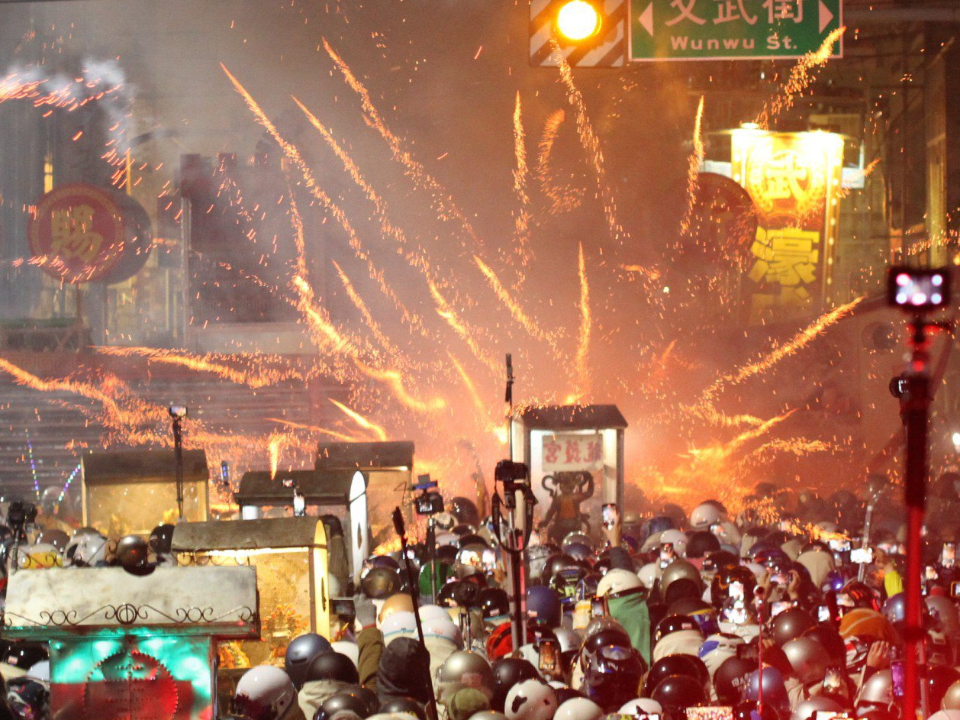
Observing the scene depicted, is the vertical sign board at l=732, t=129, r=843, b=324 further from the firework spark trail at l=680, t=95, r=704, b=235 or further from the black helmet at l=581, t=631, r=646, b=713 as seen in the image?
the black helmet at l=581, t=631, r=646, b=713

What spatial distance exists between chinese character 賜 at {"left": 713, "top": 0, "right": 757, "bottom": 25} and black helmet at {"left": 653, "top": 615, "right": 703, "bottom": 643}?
22.1 feet

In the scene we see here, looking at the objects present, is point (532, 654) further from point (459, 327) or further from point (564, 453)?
point (459, 327)

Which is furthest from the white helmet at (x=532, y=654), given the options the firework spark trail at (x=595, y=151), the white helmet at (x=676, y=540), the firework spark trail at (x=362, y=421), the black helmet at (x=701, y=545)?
the firework spark trail at (x=595, y=151)

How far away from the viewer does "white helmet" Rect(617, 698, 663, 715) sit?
1059 centimetres

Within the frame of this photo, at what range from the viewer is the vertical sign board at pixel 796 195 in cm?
2942

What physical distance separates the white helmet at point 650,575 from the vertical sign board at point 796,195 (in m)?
15.2

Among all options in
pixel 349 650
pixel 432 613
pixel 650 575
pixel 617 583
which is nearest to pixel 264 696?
pixel 349 650

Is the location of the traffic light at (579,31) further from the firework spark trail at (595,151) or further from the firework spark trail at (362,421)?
the firework spark trail at (595,151)

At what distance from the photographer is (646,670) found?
1287 centimetres

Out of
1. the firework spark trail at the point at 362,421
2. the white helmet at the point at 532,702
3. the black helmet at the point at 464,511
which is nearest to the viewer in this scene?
the white helmet at the point at 532,702

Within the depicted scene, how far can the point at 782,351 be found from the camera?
30406 mm

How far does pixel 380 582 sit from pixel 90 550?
176 inches

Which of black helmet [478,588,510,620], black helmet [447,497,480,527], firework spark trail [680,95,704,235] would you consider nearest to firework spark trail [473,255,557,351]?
firework spark trail [680,95,704,235]

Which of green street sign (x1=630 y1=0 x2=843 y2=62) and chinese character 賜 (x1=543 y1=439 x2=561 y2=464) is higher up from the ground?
green street sign (x1=630 y1=0 x2=843 y2=62)
